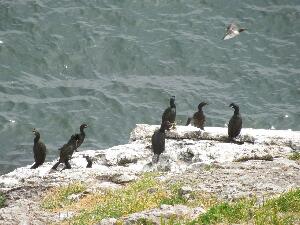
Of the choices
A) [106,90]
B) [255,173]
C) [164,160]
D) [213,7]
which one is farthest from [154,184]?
[213,7]

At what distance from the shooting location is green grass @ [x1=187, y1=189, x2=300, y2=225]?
11.5 metres

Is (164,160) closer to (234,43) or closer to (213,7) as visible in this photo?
(234,43)

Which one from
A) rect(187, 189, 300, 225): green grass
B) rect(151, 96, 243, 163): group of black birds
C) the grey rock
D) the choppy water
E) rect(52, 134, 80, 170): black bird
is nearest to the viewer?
rect(187, 189, 300, 225): green grass

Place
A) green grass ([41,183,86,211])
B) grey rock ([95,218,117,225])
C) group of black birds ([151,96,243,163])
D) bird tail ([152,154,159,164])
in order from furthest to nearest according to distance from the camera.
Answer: group of black birds ([151,96,243,163]), bird tail ([152,154,159,164]), green grass ([41,183,86,211]), grey rock ([95,218,117,225])

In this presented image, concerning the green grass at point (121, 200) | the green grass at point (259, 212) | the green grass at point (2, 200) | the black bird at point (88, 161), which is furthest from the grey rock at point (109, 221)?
the black bird at point (88, 161)

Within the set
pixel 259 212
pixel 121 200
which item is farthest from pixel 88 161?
pixel 259 212

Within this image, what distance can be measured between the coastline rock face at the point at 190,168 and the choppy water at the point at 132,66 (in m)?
7.80

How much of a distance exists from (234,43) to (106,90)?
979cm

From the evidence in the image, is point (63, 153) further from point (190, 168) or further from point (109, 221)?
point (109, 221)

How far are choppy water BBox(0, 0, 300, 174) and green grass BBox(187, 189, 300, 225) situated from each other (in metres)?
17.9

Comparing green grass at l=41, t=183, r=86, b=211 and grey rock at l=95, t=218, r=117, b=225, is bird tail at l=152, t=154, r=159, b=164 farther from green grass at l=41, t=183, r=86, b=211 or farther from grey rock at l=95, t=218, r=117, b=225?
grey rock at l=95, t=218, r=117, b=225

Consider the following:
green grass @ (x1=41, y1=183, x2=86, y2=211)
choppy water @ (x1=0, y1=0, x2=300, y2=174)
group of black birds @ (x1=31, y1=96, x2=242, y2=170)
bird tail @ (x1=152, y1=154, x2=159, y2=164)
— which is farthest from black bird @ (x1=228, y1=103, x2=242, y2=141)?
choppy water @ (x1=0, y1=0, x2=300, y2=174)

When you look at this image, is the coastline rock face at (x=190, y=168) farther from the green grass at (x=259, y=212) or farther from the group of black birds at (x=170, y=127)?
the green grass at (x=259, y=212)

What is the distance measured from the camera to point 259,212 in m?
11.9
